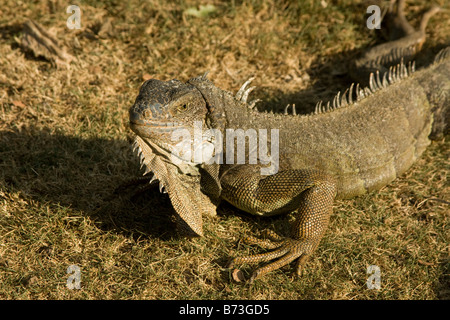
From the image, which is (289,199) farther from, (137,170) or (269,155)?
(137,170)

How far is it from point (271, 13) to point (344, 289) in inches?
153

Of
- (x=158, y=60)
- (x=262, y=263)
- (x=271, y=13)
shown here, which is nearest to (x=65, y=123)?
(x=158, y=60)

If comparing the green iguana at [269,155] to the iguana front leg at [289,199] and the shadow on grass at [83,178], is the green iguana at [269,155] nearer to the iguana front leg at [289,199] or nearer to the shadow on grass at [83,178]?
the iguana front leg at [289,199]

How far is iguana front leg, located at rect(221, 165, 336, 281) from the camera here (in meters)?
3.71

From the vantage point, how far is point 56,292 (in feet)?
11.4

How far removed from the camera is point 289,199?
12.6 ft

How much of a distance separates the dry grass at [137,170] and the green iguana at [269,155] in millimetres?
242

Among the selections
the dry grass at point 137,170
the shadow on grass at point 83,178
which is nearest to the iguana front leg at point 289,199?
the dry grass at point 137,170

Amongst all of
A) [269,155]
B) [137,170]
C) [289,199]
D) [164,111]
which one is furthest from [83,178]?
[289,199]

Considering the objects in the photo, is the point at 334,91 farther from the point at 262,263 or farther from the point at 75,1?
the point at 75,1

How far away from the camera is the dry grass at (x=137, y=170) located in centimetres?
Result: 364

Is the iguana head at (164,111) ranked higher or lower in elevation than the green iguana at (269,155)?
higher

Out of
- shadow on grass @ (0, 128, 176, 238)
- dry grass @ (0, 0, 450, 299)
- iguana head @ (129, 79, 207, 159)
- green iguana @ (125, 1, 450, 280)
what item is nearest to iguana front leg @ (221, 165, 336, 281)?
green iguana @ (125, 1, 450, 280)

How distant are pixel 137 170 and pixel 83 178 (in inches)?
19.6
